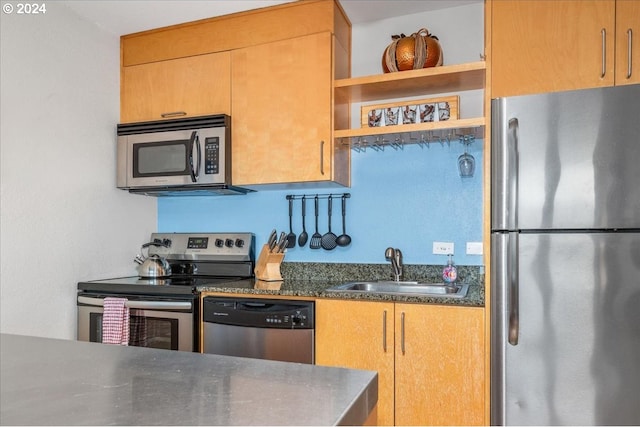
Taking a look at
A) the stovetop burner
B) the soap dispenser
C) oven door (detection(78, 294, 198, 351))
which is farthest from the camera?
the stovetop burner

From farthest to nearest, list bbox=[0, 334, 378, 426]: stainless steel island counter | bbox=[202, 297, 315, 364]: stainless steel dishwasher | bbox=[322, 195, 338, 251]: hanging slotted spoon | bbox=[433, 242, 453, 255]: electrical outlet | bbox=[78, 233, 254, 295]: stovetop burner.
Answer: bbox=[78, 233, 254, 295]: stovetop burner → bbox=[322, 195, 338, 251]: hanging slotted spoon → bbox=[433, 242, 453, 255]: electrical outlet → bbox=[202, 297, 315, 364]: stainless steel dishwasher → bbox=[0, 334, 378, 426]: stainless steel island counter

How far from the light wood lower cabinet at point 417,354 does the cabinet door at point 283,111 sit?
79cm

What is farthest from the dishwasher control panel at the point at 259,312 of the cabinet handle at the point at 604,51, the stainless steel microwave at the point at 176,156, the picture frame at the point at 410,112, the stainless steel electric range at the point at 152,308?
the cabinet handle at the point at 604,51

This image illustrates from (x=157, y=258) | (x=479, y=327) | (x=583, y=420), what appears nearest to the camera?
(x=583, y=420)

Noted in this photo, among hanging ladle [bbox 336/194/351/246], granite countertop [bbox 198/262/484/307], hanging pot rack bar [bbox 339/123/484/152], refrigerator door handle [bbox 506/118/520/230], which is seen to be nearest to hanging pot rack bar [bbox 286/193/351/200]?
hanging ladle [bbox 336/194/351/246]

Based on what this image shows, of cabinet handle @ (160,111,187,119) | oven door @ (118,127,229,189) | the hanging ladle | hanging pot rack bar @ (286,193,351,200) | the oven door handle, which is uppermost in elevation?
cabinet handle @ (160,111,187,119)

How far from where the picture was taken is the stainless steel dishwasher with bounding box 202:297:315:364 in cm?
205

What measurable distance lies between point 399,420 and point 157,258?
66.7 inches

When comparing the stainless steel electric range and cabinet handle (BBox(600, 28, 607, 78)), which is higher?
cabinet handle (BBox(600, 28, 607, 78))

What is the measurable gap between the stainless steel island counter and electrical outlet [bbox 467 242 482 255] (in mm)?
1821

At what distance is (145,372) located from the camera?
67 cm

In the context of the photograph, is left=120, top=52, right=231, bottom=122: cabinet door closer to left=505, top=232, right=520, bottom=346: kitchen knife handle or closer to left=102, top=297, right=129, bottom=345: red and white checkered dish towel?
left=102, top=297, right=129, bottom=345: red and white checkered dish towel

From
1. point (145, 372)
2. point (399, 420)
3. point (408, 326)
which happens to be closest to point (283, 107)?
point (408, 326)

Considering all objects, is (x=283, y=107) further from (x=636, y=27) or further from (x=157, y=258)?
(x=636, y=27)
